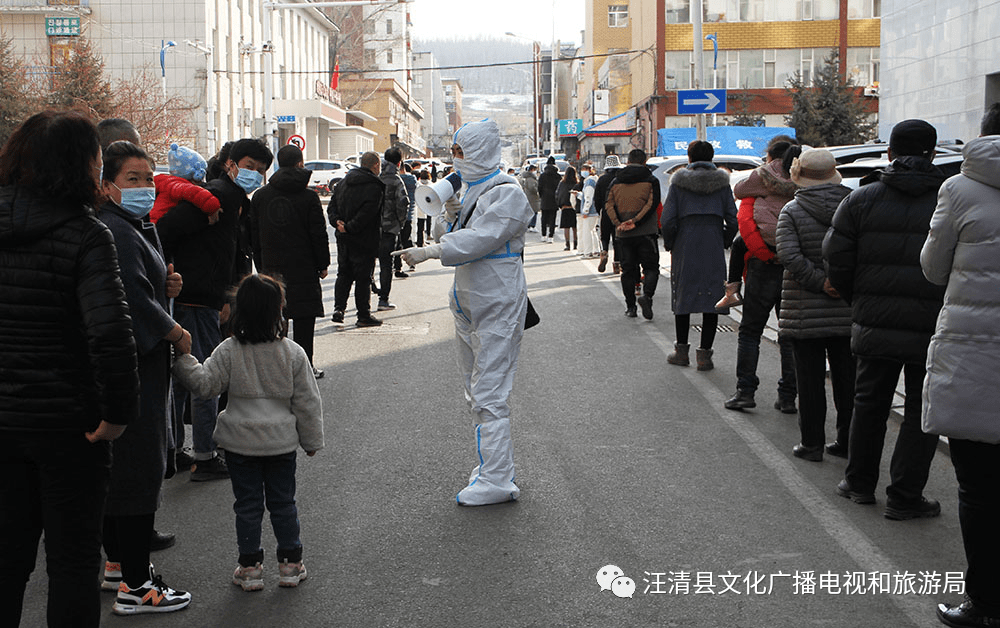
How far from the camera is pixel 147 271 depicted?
4.49 m

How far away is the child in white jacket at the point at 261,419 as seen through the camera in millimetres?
4605

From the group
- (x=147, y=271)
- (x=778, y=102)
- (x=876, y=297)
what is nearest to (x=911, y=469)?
(x=876, y=297)

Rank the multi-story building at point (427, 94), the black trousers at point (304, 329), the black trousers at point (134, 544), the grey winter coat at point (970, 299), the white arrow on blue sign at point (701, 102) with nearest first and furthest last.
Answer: the grey winter coat at point (970, 299), the black trousers at point (134, 544), the black trousers at point (304, 329), the white arrow on blue sign at point (701, 102), the multi-story building at point (427, 94)

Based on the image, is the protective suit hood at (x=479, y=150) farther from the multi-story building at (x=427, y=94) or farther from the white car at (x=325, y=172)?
the multi-story building at (x=427, y=94)

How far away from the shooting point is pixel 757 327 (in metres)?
8.20

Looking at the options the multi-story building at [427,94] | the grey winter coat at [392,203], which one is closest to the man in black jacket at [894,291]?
the grey winter coat at [392,203]

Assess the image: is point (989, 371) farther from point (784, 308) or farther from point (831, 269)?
point (784, 308)

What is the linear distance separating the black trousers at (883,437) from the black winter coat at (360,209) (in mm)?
7051

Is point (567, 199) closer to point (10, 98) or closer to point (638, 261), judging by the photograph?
point (638, 261)

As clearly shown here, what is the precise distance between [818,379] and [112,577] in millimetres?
4129

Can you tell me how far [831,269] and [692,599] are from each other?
2.07m

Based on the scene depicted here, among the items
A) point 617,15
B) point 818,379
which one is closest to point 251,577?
point 818,379

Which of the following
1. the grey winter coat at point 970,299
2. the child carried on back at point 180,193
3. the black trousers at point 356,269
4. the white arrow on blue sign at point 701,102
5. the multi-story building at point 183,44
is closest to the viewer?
the grey winter coat at point 970,299

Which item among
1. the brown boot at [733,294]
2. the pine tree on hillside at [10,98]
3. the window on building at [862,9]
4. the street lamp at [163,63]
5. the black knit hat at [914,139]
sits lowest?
the brown boot at [733,294]
